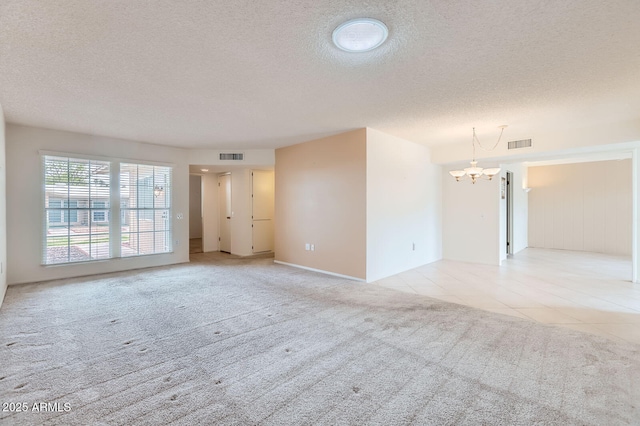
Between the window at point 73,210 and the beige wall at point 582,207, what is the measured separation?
1196cm

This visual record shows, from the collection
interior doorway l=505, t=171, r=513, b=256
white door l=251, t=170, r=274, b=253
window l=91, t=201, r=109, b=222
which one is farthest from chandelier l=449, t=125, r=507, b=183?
window l=91, t=201, r=109, b=222

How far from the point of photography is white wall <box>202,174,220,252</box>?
8805 millimetres

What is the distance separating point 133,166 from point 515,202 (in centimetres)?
983

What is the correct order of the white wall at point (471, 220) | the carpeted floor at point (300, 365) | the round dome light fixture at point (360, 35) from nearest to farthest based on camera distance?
the carpeted floor at point (300, 365)
the round dome light fixture at point (360, 35)
the white wall at point (471, 220)

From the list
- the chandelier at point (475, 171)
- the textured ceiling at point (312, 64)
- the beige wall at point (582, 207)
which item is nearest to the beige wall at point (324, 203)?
the textured ceiling at point (312, 64)

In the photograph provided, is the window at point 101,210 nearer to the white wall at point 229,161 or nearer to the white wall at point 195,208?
the white wall at point 229,161

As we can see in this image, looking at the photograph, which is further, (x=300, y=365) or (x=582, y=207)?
(x=582, y=207)

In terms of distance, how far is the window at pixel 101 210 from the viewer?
5.13m

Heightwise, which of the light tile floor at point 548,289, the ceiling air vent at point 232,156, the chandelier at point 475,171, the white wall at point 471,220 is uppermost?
the ceiling air vent at point 232,156

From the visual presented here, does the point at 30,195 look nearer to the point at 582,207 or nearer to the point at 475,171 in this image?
the point at 475,171

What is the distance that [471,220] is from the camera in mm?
6887

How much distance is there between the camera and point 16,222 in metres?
4.77

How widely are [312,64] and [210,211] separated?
720 cm

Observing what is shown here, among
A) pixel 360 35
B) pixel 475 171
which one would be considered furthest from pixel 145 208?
pixel 475 171
